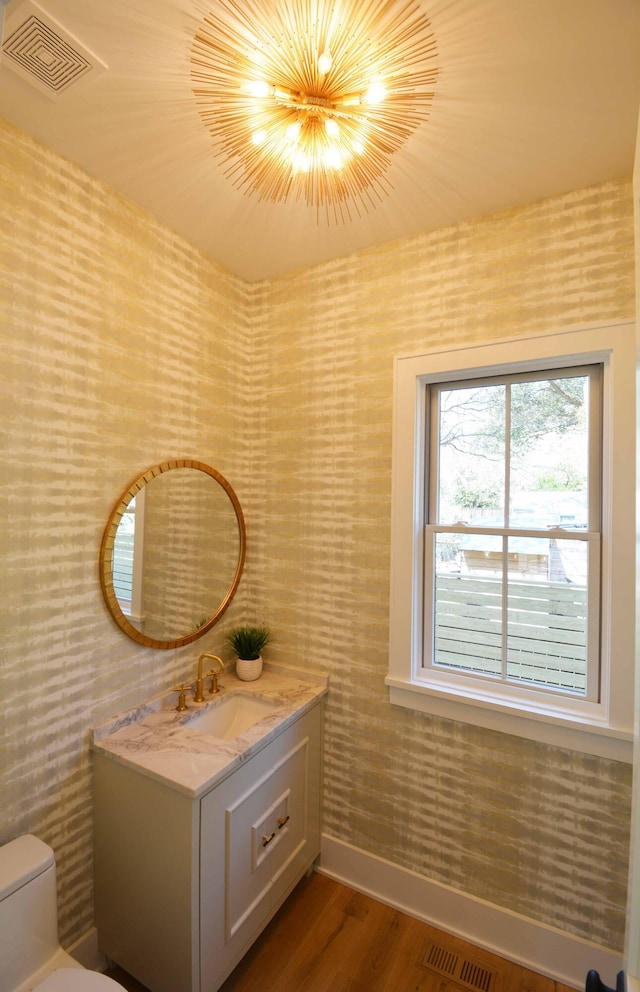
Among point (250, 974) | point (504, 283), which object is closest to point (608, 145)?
point (504, 283)

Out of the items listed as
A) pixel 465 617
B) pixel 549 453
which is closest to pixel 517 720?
pixel 465 617

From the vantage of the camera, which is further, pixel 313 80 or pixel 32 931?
pixel 32 931

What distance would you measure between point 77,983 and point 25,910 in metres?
0.22

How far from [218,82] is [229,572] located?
169 cm

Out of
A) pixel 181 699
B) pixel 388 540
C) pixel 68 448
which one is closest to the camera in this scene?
pixel 68 448

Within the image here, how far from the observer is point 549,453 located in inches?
62.5

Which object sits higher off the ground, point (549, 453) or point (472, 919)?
point (549, 453)

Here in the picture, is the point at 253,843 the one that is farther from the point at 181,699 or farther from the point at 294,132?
the point at 294,132

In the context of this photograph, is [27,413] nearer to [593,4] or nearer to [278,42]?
[278,42]

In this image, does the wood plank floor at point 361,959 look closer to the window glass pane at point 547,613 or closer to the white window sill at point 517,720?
the white window sill at point 517,720

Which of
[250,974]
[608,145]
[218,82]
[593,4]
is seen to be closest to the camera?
[593,4]

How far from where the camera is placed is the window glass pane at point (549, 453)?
1.54 meters

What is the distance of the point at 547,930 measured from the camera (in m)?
1.46

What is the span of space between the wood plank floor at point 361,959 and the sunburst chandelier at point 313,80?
2.59 m
